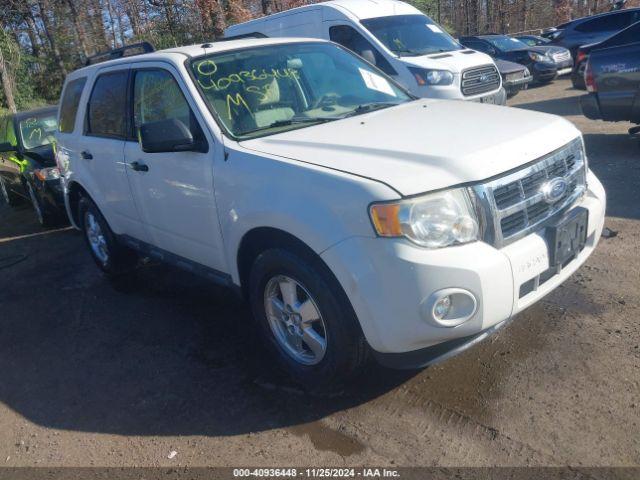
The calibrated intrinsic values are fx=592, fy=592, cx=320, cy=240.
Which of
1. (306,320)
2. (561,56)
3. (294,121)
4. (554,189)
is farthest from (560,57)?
(306,320)

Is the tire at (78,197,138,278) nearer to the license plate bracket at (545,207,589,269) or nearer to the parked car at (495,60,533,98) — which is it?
the license plate bracket at (545,207,589,269)

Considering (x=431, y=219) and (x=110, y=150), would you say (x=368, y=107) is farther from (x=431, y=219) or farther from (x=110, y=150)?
(x=110, y=150)

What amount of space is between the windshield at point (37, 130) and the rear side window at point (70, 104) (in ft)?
10.9

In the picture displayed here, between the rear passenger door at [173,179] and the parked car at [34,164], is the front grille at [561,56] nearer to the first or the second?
the parked car at [34,164]

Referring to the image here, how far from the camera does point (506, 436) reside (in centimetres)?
Result: 290

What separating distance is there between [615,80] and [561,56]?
27.6 feet

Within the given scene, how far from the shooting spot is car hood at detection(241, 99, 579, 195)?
2.82 meters

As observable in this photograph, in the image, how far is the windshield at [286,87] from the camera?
12.5 ft

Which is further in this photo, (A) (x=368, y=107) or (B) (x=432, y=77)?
(B) (x=432, y=77)

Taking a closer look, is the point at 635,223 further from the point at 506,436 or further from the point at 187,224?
the point at 187,224

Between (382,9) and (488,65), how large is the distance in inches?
81.8

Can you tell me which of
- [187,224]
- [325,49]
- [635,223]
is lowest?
[635,223]

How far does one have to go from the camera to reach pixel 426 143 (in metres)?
3.12

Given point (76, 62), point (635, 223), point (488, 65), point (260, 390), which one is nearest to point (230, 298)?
point (260, 390)
